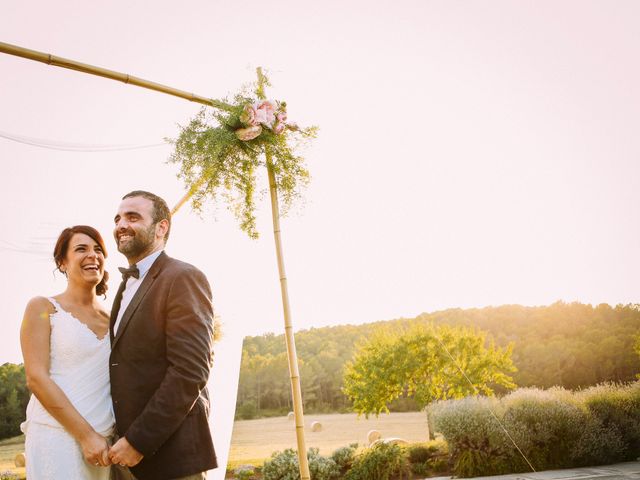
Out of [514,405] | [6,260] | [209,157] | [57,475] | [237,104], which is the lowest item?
[514,405]

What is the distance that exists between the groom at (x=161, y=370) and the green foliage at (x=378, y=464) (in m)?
6.95

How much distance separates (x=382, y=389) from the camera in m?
11.5

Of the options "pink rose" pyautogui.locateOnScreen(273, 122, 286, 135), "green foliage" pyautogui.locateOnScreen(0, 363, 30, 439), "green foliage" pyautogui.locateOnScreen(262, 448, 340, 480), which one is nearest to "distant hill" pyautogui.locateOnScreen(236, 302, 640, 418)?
"green foliage" pyautogui.locateOnScreen(262, 448, 340, 480)

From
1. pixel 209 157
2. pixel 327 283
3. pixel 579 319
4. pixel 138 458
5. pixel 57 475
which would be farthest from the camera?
pixel 579 319

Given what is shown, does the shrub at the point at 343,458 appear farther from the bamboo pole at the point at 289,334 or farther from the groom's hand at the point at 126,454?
the groom's hand at the point at 126,454

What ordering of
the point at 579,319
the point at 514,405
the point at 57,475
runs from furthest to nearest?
the point at 579,319 → the point at 514,405 → the point at 57,475

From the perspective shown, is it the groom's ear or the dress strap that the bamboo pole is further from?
the dress strap

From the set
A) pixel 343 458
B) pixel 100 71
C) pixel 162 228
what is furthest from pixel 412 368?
pixel 162 228

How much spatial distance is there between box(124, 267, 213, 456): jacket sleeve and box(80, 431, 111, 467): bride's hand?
0.17 m

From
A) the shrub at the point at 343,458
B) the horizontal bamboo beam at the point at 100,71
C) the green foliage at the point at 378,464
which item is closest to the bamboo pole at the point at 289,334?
Result: the horizontal bamboo beam at the point at 100,71

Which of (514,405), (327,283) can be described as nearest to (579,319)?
(327,283)

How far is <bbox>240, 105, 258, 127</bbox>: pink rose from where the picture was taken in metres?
3.35

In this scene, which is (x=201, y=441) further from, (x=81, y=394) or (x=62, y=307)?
(x=62, y=307)

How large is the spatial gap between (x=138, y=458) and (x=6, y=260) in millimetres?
2647
